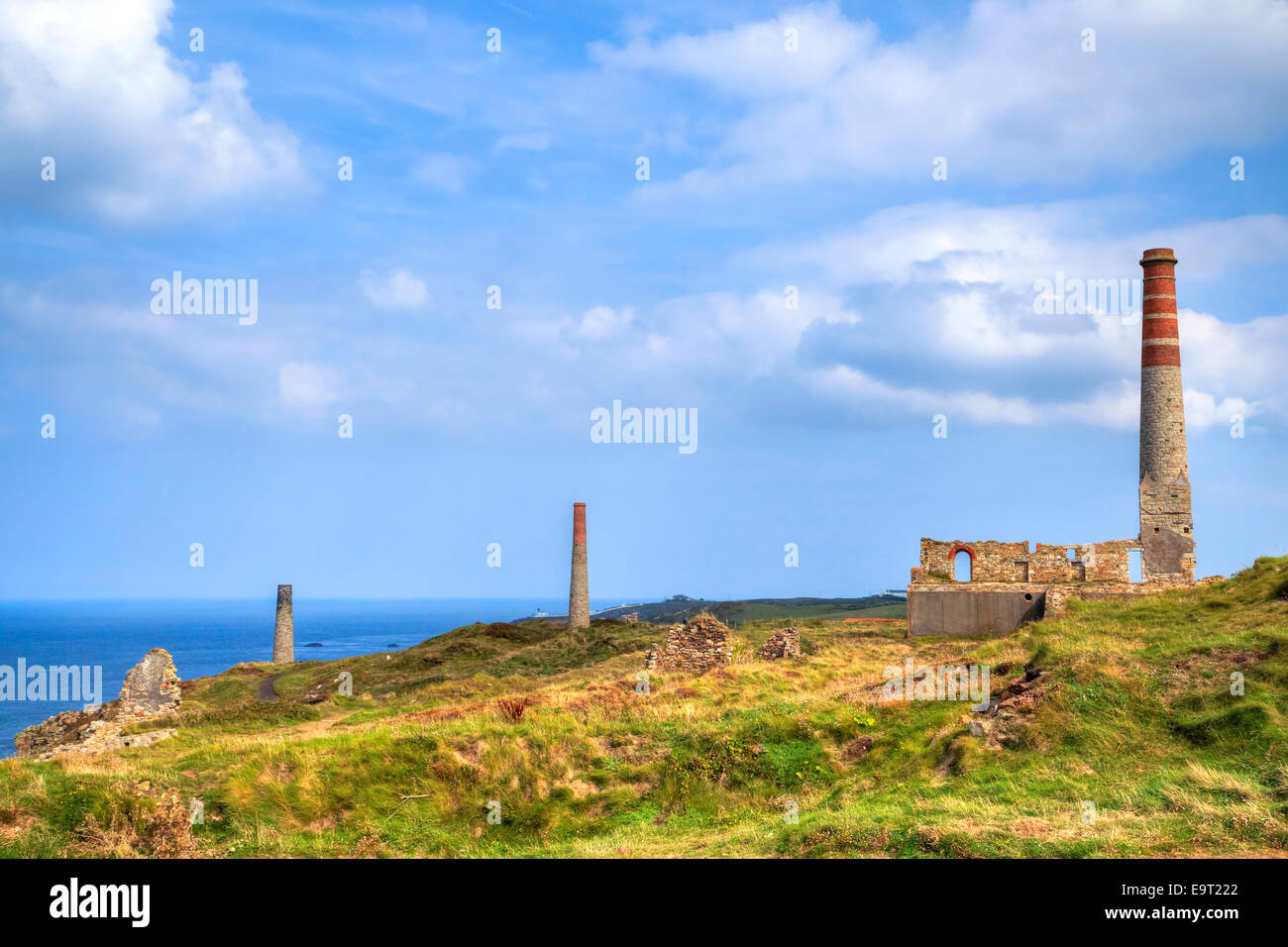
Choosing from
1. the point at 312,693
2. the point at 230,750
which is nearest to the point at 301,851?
the point at 230,750

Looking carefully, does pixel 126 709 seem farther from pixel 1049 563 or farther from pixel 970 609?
pixel 1049 563

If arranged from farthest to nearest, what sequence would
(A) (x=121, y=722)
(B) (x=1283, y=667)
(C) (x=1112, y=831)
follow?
(A) (x=121, y=722) → (B) (x=1283, y=667) → (C) (x=1112, y=831)

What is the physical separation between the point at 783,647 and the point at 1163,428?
19309 mm

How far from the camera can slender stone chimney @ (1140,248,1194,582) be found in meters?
36.8

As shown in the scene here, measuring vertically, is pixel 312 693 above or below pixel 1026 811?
below

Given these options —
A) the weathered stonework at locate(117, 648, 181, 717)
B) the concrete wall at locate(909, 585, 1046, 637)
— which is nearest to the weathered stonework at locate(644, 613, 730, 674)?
the concrete wall at locate(909, 585, 1046, 637)

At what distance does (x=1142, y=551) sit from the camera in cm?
3688

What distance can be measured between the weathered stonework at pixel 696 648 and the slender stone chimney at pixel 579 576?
24683mm

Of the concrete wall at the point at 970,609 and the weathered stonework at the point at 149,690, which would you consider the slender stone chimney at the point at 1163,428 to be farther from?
the weathered stonework at the point at 149,690

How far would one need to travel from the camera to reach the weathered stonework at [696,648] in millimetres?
28922
